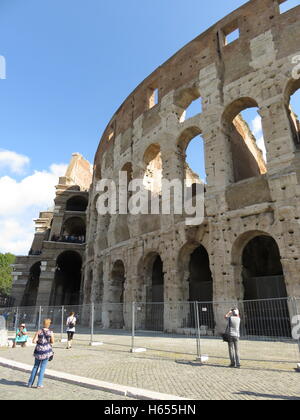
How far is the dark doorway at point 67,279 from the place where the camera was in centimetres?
2784

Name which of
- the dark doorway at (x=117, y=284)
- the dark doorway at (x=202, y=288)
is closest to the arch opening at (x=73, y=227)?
the dark doorway at (x=117, y=284)

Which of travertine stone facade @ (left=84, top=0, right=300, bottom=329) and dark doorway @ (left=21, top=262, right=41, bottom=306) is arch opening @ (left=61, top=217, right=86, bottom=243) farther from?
travertine stone facade @ (left=84, top=0, right=300, bottom=329)

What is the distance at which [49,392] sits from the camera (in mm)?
4297

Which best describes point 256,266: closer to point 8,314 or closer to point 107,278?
point 107,278

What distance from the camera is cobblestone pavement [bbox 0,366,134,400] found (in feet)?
13.2

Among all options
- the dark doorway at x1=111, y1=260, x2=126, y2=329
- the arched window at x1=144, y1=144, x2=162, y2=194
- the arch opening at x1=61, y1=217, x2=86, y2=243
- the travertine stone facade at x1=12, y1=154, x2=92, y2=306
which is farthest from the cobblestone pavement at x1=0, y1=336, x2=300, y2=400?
the arch opening at x1=61, y1=217, x2=86, y2=243

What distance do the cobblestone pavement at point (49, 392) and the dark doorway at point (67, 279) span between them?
74.0 feet

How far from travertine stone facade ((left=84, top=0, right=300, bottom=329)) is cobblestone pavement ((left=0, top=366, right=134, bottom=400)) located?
7.71m

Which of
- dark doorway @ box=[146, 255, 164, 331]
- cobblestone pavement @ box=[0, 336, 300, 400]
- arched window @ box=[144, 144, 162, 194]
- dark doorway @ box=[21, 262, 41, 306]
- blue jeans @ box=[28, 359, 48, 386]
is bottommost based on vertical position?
cobblestone pavement @ box=[0, 336, 300, 400]

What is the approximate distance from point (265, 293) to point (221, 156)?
610cm
